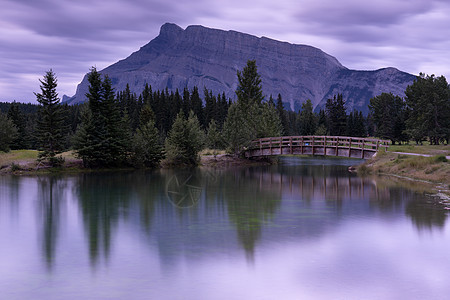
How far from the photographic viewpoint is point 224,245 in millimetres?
16922

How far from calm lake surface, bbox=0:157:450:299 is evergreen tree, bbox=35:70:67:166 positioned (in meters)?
16.0

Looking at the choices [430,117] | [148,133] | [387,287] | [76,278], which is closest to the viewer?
[387,287]

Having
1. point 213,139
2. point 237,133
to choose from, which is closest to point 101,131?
point 237,133

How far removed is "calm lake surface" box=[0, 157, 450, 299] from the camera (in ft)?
40.3

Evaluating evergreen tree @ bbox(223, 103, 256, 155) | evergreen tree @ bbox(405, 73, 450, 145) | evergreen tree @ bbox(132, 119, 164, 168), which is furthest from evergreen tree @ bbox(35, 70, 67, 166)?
evergreen tree @ bbox(405, 73, 450, 145)

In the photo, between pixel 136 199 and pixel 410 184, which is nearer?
pixel 136 199

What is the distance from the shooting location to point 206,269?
546 inches

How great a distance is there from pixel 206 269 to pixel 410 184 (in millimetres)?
25166

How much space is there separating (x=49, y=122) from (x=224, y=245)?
124 feet

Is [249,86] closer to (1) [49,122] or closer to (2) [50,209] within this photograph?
(1) [49,122]

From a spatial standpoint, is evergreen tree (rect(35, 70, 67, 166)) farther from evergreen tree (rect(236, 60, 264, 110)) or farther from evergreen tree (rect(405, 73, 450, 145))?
evergreen tree (rect(405, 73, 450, 145))

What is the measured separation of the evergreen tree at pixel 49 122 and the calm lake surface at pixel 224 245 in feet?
52.5

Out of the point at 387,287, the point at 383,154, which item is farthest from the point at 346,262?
the point at 383,154

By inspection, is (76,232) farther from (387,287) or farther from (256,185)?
(256,185)
